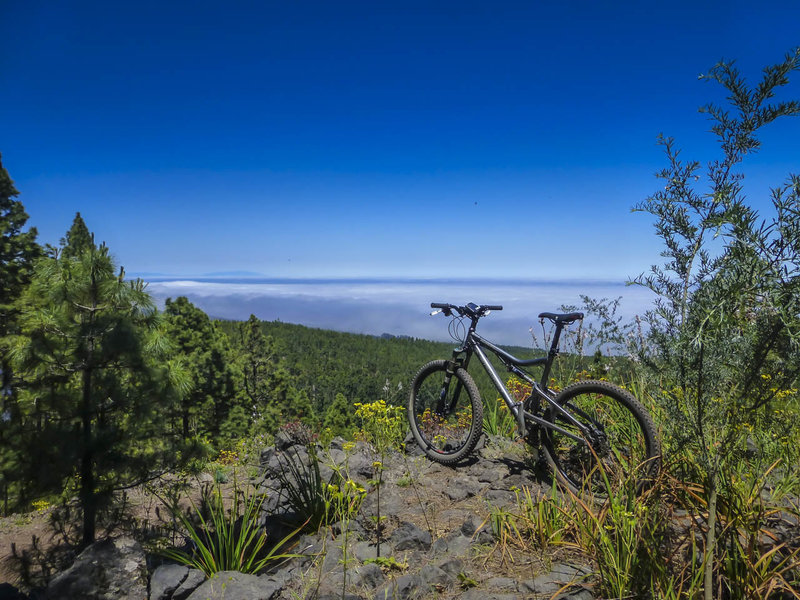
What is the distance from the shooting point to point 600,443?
3.68m

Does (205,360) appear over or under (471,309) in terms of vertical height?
under

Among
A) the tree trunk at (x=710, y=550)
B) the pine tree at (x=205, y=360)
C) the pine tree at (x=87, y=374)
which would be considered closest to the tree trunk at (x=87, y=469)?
the pine tree at (x=87, y=374)

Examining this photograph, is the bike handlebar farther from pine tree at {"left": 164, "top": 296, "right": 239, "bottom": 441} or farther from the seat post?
pine tree at {"left": 164, "top": 296, "right": 239, "bottom": 441}

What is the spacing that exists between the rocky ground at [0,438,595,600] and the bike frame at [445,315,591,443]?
0.61 meters

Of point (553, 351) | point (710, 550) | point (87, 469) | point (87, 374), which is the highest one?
point (553, 351)

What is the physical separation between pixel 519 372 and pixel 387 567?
200cm

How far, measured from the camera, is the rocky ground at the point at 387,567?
2.77 meters

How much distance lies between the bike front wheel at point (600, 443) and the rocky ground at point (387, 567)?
0.36m

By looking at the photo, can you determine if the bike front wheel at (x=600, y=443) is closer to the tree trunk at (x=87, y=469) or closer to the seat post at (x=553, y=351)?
the seat post at (x=553, y=351)

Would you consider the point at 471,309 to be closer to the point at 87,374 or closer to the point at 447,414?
the point at 447,414

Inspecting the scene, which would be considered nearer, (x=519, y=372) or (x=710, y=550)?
(x=710, y=550)

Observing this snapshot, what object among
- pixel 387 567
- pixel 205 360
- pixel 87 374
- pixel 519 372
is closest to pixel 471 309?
pixel 519 372

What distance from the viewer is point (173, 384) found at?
525 cm

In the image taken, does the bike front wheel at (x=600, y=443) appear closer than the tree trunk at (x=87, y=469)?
Yes
